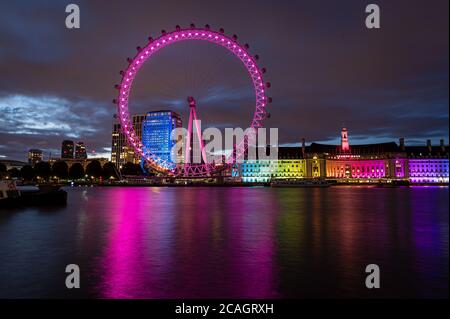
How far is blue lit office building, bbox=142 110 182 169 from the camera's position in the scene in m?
182

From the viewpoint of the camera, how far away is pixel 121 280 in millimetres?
9781

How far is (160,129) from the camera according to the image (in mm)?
184375

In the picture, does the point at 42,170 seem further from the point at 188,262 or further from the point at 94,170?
the point at 188,262

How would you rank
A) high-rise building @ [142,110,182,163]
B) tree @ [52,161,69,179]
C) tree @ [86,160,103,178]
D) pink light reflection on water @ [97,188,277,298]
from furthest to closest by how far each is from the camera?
high-rise building @ [142,110,182,163] → tree @ [86,160,103,178] → tree @ [52,161,69,179] → pink light reflection on water @ [97,188,277,298]

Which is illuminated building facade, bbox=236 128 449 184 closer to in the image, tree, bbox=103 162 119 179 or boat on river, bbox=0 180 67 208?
tree, bbox=103 162 119 179

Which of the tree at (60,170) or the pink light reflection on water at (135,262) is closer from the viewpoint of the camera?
the pink light reflection on water at (135,262)

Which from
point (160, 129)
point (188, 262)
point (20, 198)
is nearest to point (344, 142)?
point (160, 129)

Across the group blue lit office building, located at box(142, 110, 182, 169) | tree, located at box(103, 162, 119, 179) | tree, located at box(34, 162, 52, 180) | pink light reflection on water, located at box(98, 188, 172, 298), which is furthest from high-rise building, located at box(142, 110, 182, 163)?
pink light reflection on water, located at box(98, 188, 172, 298)

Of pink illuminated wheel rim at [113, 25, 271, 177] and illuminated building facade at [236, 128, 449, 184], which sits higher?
pink illuminated wheel rim at [113, 25, 271, 177]

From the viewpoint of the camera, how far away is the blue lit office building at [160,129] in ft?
599

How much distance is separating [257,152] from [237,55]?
10440cm

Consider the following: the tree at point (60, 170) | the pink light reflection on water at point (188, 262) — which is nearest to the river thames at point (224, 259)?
the pink light reflection on water at point (188, 262)

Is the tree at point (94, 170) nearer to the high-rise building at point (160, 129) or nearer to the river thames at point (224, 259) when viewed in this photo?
the high-rise building at point (160, 129)
